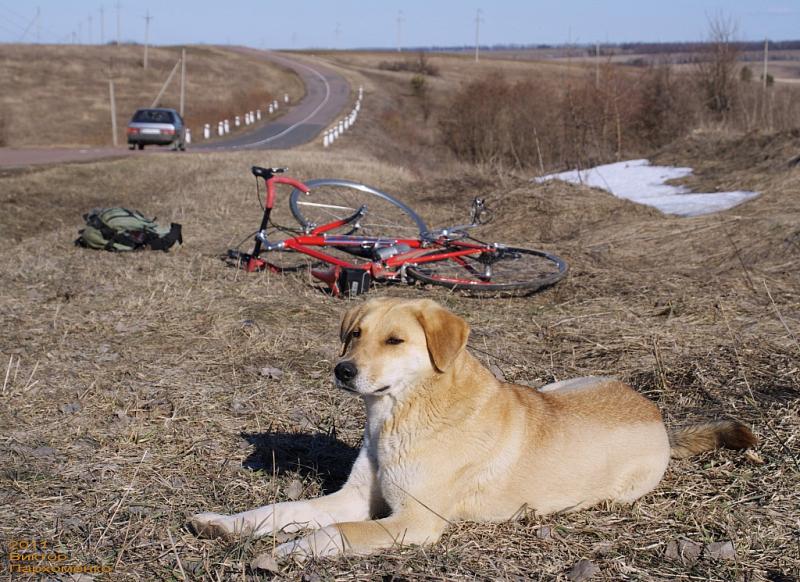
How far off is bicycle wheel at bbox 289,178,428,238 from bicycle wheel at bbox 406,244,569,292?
1354 mm

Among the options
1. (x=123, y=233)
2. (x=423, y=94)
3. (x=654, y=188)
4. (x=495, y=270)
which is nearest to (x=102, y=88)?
(x=423, y=94)

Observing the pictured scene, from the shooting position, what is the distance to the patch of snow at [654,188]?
1488cm

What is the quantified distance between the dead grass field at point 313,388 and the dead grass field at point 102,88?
38.2 meters

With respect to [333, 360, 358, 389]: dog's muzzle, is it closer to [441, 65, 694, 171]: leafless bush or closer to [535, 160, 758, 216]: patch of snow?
[535, 160, 758, 216]: patch of snow

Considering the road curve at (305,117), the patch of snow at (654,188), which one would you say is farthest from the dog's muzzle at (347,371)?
the road curve at (305,117)

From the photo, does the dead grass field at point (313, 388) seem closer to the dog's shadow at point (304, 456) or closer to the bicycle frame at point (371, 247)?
the dog's shadow at point (304, 456)

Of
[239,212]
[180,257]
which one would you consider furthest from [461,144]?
[180,257]

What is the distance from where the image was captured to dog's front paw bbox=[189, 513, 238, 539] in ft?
13.1

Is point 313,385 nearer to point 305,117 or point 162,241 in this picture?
point 162,241

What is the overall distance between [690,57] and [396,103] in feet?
121

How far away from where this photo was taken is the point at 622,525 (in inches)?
171

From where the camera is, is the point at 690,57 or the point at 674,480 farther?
the point at 690,57

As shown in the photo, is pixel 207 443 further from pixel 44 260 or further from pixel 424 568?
pixel 44 260

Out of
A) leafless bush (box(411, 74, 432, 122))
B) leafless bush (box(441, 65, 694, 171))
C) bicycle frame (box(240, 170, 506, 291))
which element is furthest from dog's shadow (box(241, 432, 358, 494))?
leafless bush (box(411, 74, 432, 122))
